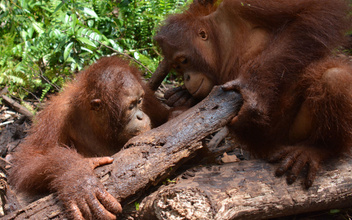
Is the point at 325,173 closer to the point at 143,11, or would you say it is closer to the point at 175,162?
the point at 175,162

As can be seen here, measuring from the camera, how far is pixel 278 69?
2803 mm

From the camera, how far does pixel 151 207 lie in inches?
87.4

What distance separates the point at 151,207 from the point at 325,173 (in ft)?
4.14

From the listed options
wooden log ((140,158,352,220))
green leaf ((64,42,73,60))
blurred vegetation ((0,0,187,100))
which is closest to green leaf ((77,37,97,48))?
blurred vegetation ((0,0,187,100))

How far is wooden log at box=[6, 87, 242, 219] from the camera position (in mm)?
2262

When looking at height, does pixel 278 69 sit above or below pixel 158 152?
above

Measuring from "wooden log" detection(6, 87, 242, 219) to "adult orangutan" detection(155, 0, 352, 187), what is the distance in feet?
0.54

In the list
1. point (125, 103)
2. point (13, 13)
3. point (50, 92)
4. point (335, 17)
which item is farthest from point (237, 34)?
point (13, 13)

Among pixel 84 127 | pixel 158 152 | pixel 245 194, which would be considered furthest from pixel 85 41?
pixel 245 194

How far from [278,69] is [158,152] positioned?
114cm

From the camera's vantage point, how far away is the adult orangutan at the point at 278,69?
2633 mm

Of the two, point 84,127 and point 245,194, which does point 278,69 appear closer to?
point 245,194

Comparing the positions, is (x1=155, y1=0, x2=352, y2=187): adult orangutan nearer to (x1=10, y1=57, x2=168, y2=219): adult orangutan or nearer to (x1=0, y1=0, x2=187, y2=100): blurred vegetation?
(x1=10, y1=57, x2=168, y2=219): adult orangutan

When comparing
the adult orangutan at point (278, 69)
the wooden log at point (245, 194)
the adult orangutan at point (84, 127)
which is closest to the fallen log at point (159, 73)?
the adult orangutan at point (278, 69)
